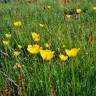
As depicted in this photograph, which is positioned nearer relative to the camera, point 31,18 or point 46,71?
point 46,71

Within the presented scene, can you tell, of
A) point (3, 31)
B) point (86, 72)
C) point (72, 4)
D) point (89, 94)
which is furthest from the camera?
point (72, 4)

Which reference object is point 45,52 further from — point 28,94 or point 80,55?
point 80,55

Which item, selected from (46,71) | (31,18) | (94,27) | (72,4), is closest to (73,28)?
(94,27)

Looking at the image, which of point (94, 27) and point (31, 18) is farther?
point (31, 18)

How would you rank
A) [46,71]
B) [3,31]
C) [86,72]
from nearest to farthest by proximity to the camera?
[46,71], [86,72], [3,31]

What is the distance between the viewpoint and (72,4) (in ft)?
20.0

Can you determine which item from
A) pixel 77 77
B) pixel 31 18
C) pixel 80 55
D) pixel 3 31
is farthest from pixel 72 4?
pixel 77 77

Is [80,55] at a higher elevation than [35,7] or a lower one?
higher

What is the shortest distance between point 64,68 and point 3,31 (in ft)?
6.59

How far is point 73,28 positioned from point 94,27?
240mm

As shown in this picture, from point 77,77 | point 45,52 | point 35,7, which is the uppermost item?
point 45,52

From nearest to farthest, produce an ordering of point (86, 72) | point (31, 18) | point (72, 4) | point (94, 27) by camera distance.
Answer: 1. point (86, 72)
2. point (94, 27)
3. point (31, 18)
4. point (72, 4)

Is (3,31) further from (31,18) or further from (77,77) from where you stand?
(77,77)

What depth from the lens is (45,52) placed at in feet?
7.35
